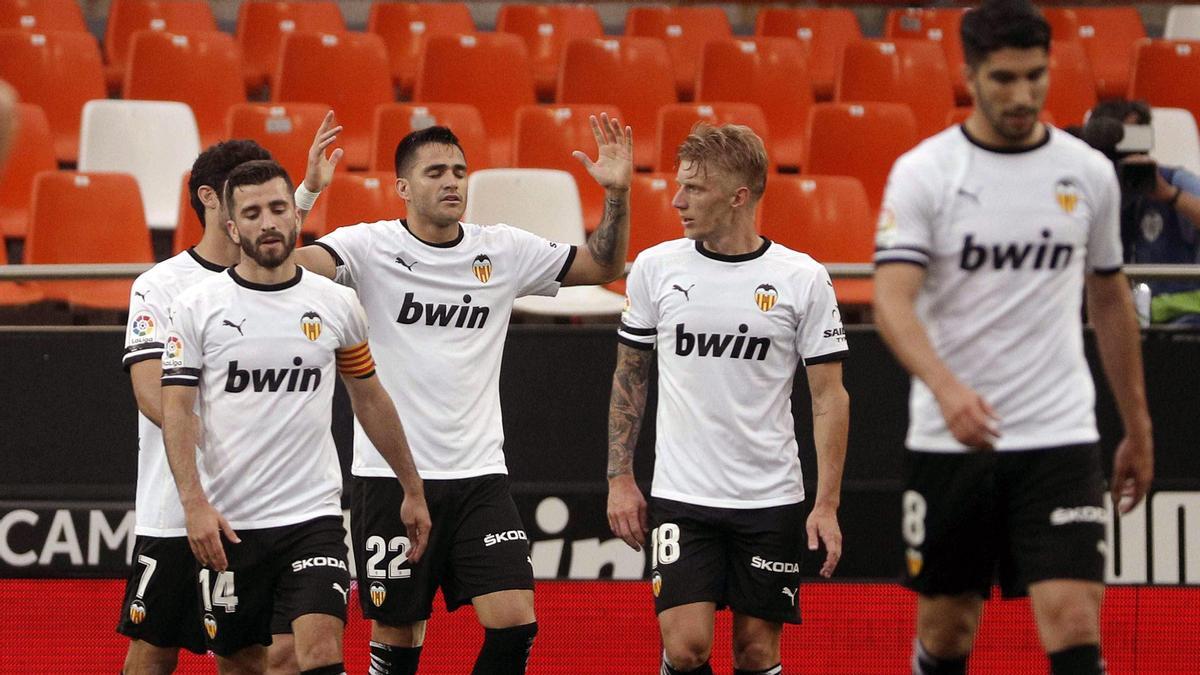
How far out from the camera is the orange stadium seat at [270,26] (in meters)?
12.1

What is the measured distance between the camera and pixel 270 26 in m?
12.3

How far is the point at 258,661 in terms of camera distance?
553 cm

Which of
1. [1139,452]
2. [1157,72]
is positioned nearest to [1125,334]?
[1139,452]

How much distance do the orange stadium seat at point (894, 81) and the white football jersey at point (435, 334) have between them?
20.6 ft

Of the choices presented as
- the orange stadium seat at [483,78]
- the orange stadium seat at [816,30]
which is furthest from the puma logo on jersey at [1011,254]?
the orange stadium seat at [816,30]

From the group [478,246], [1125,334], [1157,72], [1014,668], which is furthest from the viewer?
[1157,72]

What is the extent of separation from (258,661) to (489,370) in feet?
4.06

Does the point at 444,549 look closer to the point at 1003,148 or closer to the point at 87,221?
the point at 1003,148

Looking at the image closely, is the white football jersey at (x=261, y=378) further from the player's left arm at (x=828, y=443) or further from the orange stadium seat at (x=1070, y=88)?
the orange stadium seat at (x=1070, y=88)

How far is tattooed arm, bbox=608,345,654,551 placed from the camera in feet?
18.1

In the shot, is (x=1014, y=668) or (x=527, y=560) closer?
(x=527, y=560)

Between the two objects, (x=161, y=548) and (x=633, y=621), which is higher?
(x=161, y=548)

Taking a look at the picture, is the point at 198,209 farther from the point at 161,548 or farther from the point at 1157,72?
the point at 1157,72

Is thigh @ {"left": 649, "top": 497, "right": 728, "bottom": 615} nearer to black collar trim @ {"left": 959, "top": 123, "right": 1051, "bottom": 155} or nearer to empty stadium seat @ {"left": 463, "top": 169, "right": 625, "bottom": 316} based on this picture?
black collar trim @ {"left": 959, "top": 123, "right": 1051, "bottom": 155}
